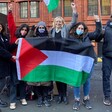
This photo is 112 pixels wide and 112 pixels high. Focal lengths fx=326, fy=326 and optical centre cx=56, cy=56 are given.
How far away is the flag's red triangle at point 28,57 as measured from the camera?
6.53m

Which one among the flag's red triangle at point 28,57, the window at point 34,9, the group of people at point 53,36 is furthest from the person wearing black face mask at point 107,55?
the window at point 34,9

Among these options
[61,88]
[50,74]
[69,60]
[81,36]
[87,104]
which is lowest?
[87,104]

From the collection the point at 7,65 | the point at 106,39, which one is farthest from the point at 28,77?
the point at 106,39

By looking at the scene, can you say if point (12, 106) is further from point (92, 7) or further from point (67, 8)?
point (67, 8)

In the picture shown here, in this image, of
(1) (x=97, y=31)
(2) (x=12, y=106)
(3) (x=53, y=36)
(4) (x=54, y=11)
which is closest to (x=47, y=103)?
(2) (x=12, y=106)

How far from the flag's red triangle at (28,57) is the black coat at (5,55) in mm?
243

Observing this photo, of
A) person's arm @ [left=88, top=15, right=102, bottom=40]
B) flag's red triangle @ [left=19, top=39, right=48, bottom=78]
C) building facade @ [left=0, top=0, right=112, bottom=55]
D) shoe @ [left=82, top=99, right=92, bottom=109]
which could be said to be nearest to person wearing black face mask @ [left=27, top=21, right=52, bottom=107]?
flag's red triangle @ [left=19, top=39, right=48, bottom=78]

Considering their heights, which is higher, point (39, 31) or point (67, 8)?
point (67, 8)

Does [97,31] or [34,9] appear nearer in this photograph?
[97,31]

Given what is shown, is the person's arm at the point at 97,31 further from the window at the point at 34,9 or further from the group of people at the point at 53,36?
the window at the point at 34,9

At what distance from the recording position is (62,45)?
6.57 meters

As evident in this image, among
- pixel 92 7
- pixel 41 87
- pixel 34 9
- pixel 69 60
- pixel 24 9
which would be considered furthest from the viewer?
pixel 24 9

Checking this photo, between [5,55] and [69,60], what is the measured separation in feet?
4.20

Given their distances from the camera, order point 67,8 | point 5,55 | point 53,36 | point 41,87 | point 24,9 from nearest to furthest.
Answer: point 5,55 < point 53,36 < point 41,87 < point 67,8 < point 24,9
